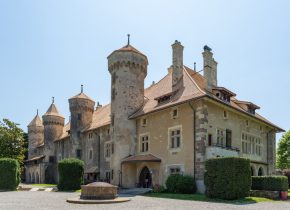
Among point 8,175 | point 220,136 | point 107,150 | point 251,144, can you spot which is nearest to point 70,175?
point 8,175

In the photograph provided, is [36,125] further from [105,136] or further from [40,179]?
[105,136]

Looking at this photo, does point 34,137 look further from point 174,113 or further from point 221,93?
point 221,93

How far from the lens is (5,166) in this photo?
3528 centimetres

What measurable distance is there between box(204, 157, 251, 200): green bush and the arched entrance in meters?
10.5

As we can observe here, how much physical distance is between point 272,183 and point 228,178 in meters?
5.85


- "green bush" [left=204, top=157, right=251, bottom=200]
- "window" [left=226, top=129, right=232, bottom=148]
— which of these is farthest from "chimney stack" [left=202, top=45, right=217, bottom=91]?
"green bush" [left=204, top=157, right=251, bottom=200]

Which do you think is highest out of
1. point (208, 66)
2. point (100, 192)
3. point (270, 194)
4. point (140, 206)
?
point (208, 66)

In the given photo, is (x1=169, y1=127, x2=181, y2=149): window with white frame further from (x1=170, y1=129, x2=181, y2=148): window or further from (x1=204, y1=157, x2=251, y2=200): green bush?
(x1=204, y1=157, x2=251, y2=200): green bush

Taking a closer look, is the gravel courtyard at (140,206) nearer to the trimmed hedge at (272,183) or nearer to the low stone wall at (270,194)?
the low stone wall at (270,194)

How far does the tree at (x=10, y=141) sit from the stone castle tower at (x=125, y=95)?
2472 centimetres

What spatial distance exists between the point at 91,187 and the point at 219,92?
14.4 meters

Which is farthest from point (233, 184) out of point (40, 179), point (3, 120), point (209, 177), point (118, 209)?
point (40, 179)

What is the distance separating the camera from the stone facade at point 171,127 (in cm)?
2836

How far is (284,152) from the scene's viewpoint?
61.0m
